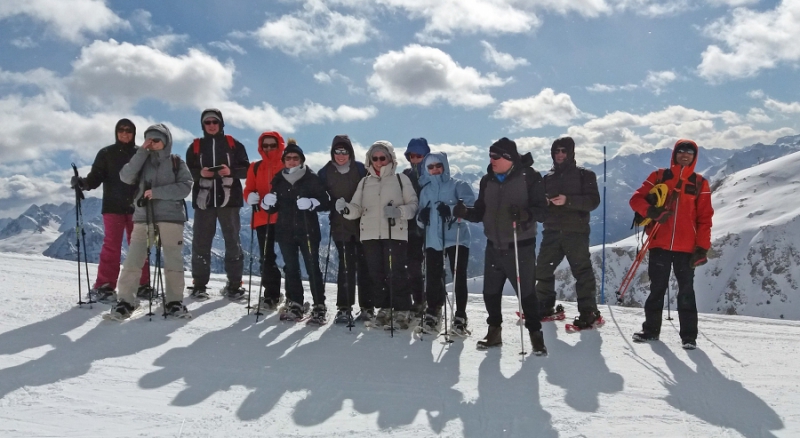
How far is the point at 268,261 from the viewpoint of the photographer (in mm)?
7836

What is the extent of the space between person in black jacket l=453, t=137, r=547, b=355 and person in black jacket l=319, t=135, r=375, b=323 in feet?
6.16

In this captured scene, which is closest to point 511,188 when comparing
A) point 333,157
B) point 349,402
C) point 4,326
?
point 333,157

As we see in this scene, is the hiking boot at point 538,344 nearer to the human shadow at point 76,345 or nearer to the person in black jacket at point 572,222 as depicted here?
the person in black jacket at point 572,222

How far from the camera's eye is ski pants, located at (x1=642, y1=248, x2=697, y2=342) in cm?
645

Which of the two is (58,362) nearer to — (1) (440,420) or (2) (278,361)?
(2) (278,361)

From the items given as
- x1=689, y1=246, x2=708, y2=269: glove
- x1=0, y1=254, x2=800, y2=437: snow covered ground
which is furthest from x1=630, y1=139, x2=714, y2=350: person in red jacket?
x1=0, y1=254, x2=800, y2=437: snow covered ground

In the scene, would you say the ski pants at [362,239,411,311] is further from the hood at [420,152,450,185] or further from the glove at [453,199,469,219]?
the glove at [453,199,469,219]

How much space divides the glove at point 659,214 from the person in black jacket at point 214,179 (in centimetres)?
595

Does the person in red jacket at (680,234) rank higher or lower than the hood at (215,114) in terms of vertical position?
lower

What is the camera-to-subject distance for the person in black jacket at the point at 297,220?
7031 millimetres

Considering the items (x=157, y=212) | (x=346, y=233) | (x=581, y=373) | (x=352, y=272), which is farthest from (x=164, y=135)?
(x=581, y=373)

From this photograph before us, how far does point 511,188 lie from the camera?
19.5 feet

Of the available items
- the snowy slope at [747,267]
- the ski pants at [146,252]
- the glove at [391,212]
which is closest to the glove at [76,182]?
the ski pants at [146,252]

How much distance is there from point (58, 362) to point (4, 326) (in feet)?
6.17
